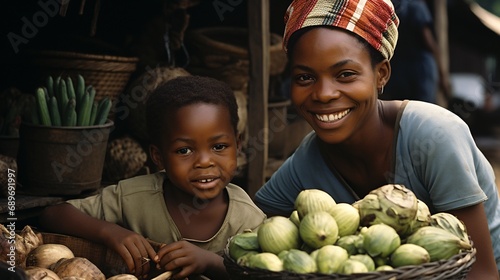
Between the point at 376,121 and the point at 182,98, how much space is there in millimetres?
853

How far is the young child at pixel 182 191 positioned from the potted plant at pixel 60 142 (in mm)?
706

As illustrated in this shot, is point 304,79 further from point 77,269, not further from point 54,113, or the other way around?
point 54,113

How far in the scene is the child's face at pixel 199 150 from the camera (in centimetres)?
309

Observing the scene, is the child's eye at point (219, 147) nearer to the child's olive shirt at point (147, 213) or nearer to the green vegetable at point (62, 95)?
the child's olive shirt at point (147, 213)

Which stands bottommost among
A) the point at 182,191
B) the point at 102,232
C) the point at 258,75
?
the point at 102,232

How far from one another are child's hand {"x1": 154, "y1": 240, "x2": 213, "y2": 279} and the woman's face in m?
0.70

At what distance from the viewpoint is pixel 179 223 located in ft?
10.6

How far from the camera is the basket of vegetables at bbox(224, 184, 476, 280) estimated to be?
2.10m

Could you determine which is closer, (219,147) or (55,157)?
(219,147)

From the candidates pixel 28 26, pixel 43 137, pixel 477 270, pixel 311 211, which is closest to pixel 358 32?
pixel 311 211

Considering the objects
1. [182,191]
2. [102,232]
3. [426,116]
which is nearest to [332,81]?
[426,116]

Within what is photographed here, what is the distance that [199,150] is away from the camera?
3.10 m

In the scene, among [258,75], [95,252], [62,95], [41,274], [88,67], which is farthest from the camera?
[258,75]

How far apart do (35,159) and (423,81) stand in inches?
226
